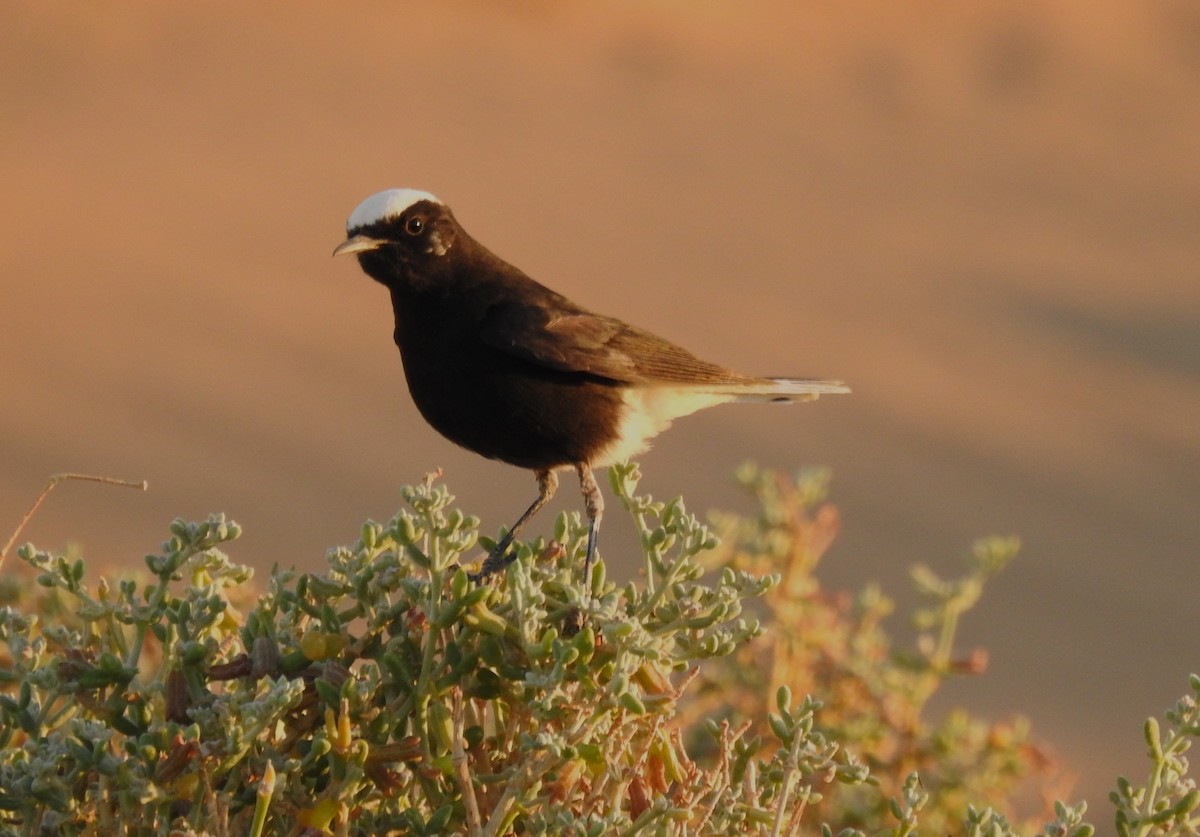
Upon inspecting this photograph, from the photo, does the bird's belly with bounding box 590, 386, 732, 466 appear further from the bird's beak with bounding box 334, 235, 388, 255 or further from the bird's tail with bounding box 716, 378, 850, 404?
the bird's beak with bounding box 334, 235, 388, 255

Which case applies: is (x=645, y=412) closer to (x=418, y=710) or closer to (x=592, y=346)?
Answer: (x=592, y=346)

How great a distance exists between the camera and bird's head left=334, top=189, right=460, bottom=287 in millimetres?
5129

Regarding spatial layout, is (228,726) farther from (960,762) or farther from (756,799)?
(960,762)

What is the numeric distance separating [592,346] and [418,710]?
9.19ft

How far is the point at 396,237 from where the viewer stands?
5172 mm

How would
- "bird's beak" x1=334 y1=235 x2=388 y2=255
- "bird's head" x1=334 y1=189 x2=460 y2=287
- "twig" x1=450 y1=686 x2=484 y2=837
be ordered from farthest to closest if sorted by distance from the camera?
"bird's head" x1=334 y1=189 x2=460 y2=287 < "bird's beak" x1=334 y1=235 x2=388 y2=255 < "twig" x1=450 y1=686 x2=484 y2=837

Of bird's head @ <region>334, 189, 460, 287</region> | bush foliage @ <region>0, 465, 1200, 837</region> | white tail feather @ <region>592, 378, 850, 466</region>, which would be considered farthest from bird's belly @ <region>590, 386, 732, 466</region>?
bush foliage @ <region>0, 465, 1200, 837</region>

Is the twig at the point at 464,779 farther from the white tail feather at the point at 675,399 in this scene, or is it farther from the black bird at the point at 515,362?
the white tail feather at the point at 675,399

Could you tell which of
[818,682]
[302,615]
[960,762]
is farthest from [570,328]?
[302,615]

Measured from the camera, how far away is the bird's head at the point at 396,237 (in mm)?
5129

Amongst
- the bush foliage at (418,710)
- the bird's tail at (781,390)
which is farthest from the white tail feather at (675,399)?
the bush foliage at (418,710)

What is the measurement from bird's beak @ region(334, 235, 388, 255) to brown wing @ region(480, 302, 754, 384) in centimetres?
49

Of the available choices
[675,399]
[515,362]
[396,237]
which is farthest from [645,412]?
[396,237]

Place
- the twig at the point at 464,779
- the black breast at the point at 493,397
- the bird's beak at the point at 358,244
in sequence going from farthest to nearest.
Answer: the bird's beak at the point at 358,244 → the black breast at the point at 493,397 → the twig at the point at 464,779
